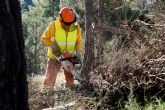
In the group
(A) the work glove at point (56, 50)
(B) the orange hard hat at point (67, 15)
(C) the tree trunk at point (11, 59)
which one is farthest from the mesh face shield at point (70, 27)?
(C) the tree trunk at point (11, 59)

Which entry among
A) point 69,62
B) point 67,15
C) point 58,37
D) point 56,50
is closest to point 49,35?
point 58,37

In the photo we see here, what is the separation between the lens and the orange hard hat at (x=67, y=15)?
7773mm

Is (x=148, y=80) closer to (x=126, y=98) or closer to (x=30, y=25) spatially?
(x=126, y=98)

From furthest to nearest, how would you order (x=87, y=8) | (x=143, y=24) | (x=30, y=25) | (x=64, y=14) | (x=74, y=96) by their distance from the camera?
1. (x=30, y=25)
2. (x=87, y=8)
3. (x=64, y=14)
4. (x=143, y=24)
5. (x=74, y=96)

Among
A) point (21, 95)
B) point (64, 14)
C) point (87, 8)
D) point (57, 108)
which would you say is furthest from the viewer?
point (87, 8)

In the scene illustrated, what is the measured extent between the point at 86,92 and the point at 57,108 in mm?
824

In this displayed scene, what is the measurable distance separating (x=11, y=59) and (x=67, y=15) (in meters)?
5.38

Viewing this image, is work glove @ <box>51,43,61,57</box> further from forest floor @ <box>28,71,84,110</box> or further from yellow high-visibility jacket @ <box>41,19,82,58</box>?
forest floor @ <box>28,71,84,110</box>

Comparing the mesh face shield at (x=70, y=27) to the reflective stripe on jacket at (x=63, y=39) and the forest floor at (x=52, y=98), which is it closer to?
the reflective stripe on jacket at (x=63, y=39)

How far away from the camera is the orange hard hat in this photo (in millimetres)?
7773

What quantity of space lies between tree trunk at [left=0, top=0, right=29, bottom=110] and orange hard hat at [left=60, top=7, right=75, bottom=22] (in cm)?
517

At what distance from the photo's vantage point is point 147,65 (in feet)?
20.0

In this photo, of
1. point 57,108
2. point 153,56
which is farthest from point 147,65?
point 57,108

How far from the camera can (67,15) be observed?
7.82m
